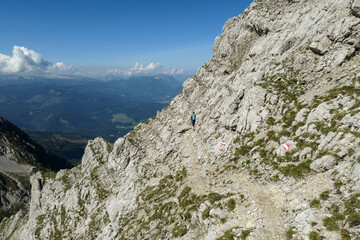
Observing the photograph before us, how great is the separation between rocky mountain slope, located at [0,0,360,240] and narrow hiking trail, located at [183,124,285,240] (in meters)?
0.12

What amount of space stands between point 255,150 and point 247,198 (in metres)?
8.01

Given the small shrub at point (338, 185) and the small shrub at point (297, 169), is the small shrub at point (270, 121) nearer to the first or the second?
the small shrub at point (297, 169)

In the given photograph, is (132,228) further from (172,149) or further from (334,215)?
(334,215)

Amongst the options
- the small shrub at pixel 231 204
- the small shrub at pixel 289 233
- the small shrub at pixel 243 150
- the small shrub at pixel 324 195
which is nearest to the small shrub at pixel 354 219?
the small shrub at pixel 324 195

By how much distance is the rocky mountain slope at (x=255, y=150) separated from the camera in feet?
56.3

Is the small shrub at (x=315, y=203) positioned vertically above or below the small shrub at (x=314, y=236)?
above

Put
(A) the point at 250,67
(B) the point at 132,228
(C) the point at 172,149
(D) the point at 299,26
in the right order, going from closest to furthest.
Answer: (B) the point at 132,228, (D) the point at 299,26, (A) the point at 250,67, (C) the point at 172,149

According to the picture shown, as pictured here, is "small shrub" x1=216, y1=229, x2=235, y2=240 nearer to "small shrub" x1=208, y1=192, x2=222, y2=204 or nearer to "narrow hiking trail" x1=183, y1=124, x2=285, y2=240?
"narrow hiking trail" x1=183, y1=124, x2=285, y2=240

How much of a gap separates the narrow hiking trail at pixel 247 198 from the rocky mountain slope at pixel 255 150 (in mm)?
118

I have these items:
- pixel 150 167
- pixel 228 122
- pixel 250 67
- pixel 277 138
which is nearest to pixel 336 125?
pixel 277 138

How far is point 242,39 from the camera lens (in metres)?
52.7

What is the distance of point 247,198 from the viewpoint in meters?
20.8

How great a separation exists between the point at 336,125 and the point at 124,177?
50429 millimetres

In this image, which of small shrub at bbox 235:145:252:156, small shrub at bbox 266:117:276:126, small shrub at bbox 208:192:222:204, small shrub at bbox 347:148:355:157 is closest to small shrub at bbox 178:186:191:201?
small shrub at bbox 208:192:222:204
